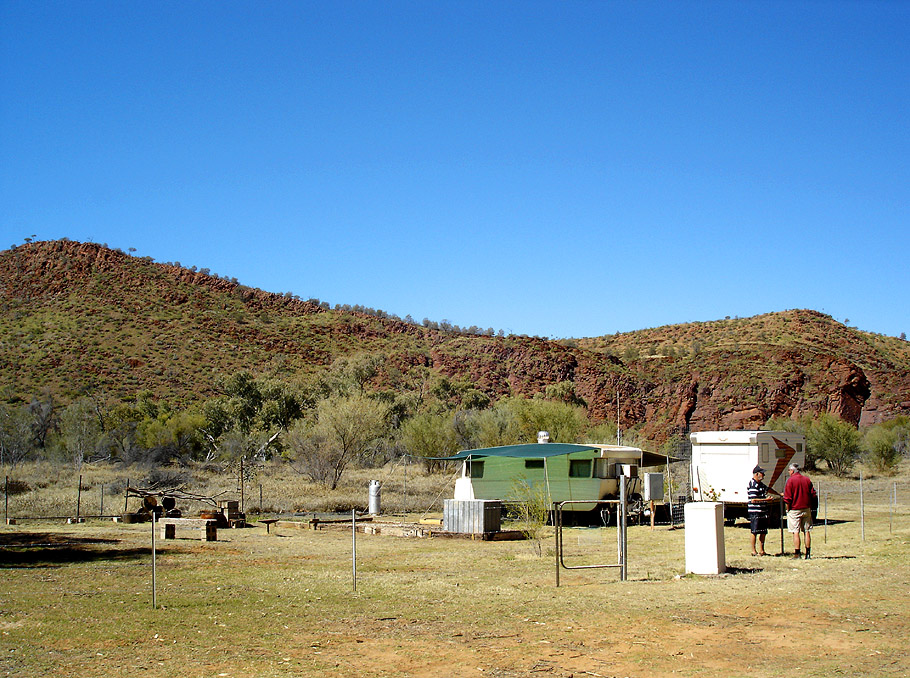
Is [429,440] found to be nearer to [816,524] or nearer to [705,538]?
[816,524]

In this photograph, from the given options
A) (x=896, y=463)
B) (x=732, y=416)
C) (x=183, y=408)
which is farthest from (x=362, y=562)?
(x=732, y=416)

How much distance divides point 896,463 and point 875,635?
39990mm

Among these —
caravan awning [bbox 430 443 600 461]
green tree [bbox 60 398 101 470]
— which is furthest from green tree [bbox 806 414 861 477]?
green tree [bbox 60 398 101 470]

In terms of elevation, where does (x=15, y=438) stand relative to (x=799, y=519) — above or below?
above

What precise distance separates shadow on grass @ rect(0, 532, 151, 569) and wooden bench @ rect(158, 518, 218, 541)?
45.1 inches

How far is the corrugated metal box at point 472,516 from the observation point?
19.6 meters

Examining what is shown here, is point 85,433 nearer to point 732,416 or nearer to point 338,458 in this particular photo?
point 338,458

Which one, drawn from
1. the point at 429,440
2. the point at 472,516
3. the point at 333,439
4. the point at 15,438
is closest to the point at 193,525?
the point at 472,516

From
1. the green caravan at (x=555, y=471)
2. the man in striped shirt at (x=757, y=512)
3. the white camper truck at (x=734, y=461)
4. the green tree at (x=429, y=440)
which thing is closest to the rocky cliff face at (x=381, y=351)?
the green tree at (x=429, y=440)

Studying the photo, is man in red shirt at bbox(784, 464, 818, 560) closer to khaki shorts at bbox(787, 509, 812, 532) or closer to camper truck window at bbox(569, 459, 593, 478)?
khaki shorts at bbox(787, 509, 812, 532)

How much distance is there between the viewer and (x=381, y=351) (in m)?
76.2

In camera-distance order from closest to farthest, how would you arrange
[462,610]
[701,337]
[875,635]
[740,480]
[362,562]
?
[875,635] → [462,610] → [362,562] → [740,480] → [701,337]

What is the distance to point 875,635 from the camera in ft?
28.9

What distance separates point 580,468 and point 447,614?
12791 mm
